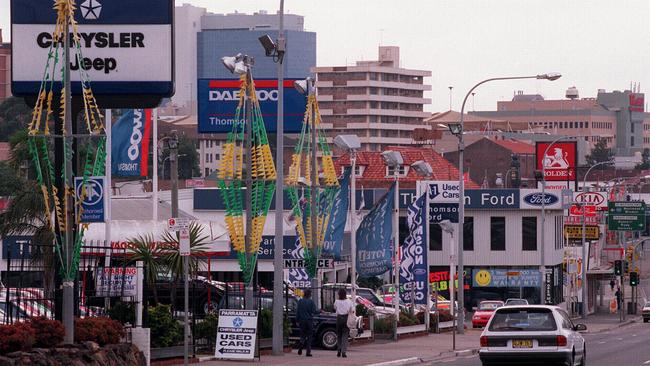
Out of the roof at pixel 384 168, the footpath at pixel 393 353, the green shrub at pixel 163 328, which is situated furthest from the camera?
the roof at pixel 384 168

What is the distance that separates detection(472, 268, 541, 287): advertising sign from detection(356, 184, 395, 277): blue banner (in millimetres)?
39396

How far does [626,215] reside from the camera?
89.5 meters

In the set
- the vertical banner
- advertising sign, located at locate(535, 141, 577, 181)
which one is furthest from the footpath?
advertising sign, located at locate(535, 141, 577, 181)

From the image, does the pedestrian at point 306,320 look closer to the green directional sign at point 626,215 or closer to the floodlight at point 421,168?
the floodlight at point 421,168

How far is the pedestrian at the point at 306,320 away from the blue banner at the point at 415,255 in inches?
477

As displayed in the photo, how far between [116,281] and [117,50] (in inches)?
198

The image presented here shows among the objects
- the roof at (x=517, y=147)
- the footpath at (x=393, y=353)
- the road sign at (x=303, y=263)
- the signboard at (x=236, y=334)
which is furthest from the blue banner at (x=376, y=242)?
the roof at (x=517, y=147)

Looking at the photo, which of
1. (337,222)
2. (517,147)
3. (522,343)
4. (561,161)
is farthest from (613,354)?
(517,147)

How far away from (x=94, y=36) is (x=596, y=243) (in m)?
75.0

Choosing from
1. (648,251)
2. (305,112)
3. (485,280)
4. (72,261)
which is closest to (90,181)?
(72,261)

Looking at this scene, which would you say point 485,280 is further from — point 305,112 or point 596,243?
point 305,112

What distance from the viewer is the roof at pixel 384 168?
95500 millimetres

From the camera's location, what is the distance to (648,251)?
6786 inches

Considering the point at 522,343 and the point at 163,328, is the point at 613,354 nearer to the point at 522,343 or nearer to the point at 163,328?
the point at 522,343
